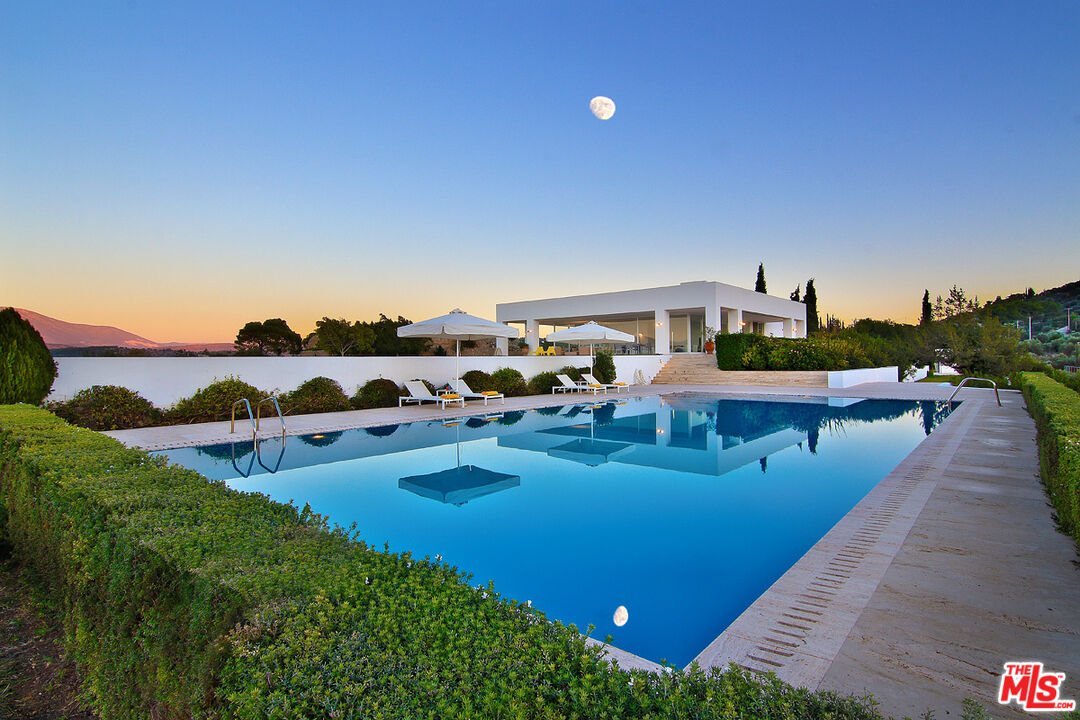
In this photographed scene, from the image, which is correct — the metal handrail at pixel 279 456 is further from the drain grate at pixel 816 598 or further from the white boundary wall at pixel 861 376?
the white boundary wall at pixel 861 376

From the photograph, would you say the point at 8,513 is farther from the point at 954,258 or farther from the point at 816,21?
the point at 954,258

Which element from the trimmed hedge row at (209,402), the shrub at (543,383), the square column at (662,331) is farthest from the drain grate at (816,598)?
the square column at (662,331)

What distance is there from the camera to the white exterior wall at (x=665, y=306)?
24.3 meters

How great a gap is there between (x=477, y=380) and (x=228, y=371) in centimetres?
688

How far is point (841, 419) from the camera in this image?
39.9 feet

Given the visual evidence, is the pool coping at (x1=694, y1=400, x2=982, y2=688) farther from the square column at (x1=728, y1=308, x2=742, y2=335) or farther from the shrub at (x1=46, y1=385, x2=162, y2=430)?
the square column at (x1=728, y1=308, x2=742, y2=335)

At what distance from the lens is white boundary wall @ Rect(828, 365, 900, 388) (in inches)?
760

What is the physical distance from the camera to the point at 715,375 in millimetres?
22156

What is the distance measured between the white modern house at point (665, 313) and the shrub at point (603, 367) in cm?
499

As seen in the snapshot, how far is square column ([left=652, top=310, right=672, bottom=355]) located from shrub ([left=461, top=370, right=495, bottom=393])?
40.6ft

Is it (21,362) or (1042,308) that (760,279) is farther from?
(21,362)

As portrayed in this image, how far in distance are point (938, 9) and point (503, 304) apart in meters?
23.5

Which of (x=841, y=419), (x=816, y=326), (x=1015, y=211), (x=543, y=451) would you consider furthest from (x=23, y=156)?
(x=816, y=326)

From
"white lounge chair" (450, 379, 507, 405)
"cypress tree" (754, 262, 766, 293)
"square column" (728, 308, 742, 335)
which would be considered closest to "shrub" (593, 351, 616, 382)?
"white lounge chair" (450, 379, 507, 405)
